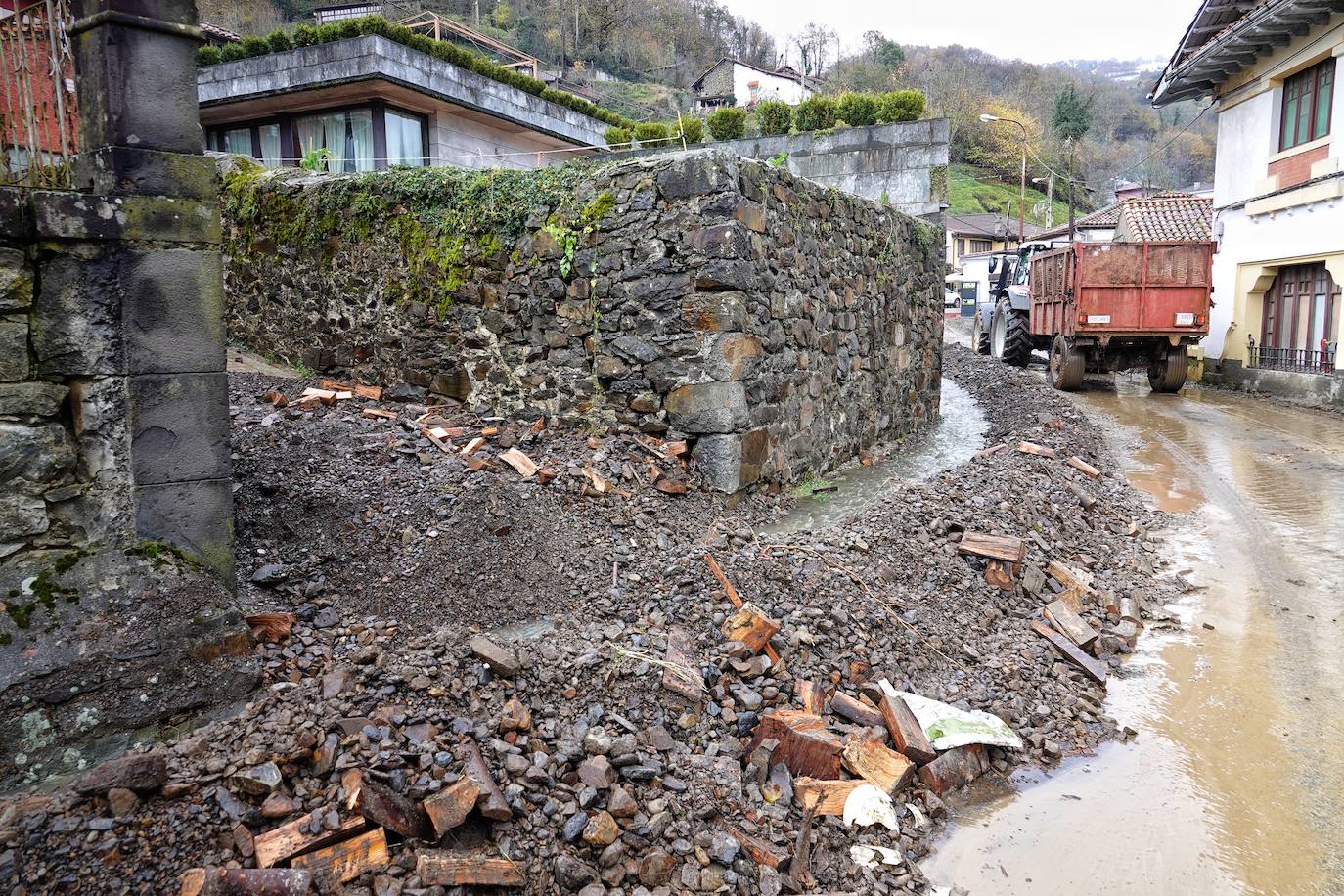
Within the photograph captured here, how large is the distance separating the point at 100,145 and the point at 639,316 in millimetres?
3749

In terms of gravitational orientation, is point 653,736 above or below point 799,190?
below

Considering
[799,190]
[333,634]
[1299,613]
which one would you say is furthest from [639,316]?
[1299,613]

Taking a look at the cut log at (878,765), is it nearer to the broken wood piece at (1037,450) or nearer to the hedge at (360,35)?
the broken wood piece at (1037,450)

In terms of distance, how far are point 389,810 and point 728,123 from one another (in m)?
13.8

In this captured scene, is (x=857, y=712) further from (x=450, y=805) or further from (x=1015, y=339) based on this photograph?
(x=1015, y=339)

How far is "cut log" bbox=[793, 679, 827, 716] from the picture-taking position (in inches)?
156

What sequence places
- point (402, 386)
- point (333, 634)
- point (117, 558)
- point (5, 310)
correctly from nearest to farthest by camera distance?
point (5, 310) < point (117, 558) < point (333, 634) < point (402, 386)

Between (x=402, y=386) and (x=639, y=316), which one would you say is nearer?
(x=639, y=316)

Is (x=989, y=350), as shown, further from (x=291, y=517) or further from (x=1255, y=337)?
(x=291, y=517)

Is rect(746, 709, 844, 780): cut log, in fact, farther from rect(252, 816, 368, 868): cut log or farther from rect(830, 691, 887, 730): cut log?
rect(252, 816, 368, 868): cut log

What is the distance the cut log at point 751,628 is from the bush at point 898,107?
434 inches

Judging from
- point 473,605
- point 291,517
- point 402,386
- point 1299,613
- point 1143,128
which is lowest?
point 1299,613

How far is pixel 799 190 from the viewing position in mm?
→ 7520

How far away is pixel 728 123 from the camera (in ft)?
48.3
